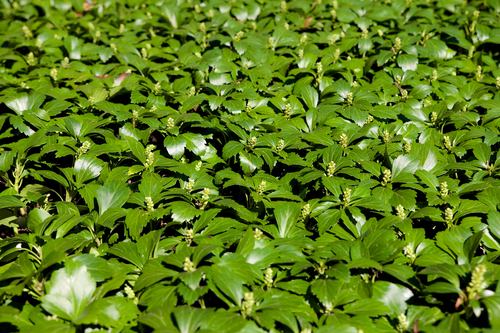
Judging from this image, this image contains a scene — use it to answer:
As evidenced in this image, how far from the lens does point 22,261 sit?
239cm

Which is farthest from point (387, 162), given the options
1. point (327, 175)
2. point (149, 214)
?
point (149, 214)

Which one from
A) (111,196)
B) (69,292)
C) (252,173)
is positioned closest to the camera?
(69,292)

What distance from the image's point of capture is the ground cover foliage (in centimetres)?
217

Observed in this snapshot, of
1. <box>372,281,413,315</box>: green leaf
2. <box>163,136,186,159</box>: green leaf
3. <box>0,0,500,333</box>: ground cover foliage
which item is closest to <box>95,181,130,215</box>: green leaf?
<box>0,0,500,333</box>: ground cover foliage

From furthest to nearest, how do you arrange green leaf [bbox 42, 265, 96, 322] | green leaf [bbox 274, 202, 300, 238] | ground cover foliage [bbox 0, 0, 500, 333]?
green leaf [bbox 274, 202, 300, 238]
ground cover foliage [bbox 0, 0, 500, 333]
green leaf [bbox 42, 265, 96, 322]

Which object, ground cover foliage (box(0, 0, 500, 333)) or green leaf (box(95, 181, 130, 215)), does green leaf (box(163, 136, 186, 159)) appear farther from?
green leaf (box(95, 181, 130, 215))

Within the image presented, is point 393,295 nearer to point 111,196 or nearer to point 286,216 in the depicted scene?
point 286,216

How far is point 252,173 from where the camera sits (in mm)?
3041

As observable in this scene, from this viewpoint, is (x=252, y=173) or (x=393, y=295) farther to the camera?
(x=252, y=173)

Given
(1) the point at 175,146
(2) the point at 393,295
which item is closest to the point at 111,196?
(1) the point at 175,146

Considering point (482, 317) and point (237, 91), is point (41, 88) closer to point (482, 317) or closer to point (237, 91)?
point (237, 91)

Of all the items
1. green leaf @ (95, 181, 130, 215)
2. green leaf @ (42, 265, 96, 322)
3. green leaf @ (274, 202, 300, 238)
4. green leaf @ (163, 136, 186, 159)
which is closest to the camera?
green leaf @ (42, 265, 96, 322)

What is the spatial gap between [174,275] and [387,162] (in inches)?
58.0

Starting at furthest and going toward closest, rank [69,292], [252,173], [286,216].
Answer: [252,173] < [286,216] < [69,292]
